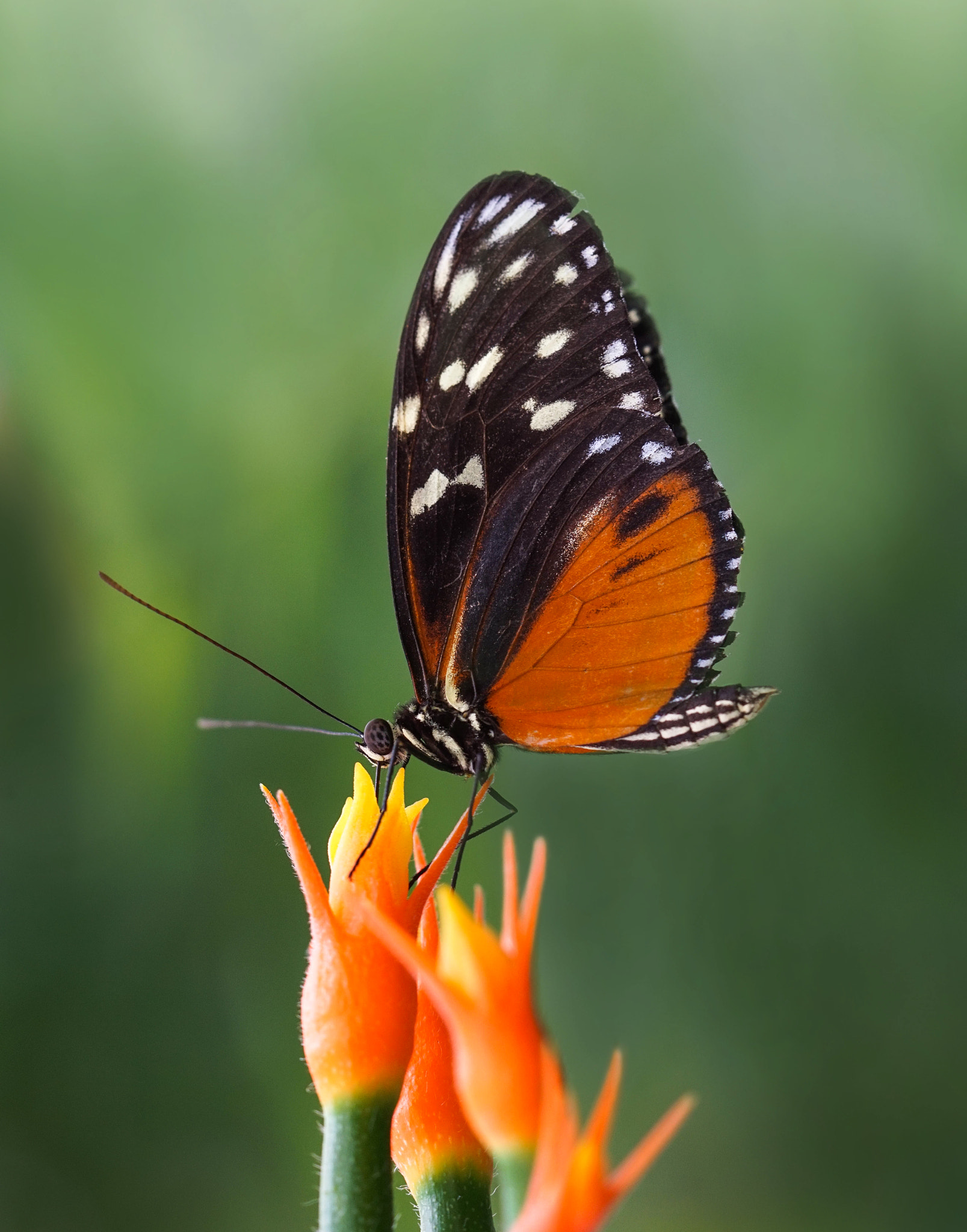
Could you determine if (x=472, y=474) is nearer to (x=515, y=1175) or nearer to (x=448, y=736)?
(x=448, y=736)

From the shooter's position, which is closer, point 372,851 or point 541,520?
point 372,851

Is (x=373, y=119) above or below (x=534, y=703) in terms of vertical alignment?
above

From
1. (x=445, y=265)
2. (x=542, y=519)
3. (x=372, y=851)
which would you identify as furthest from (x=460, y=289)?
(x=372, y=851)

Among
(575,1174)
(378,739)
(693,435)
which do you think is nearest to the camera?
(575,1174)

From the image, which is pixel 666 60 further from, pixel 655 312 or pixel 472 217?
pixel 472 217

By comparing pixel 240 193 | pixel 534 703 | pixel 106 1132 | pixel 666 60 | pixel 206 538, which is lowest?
pixel 106 1132

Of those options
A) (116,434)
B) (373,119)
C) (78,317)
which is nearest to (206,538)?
(116,434)

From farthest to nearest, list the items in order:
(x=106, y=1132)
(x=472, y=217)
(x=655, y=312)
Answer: (x=655, y=312) < (x=106, y=1132) < (x=472, y=217)
